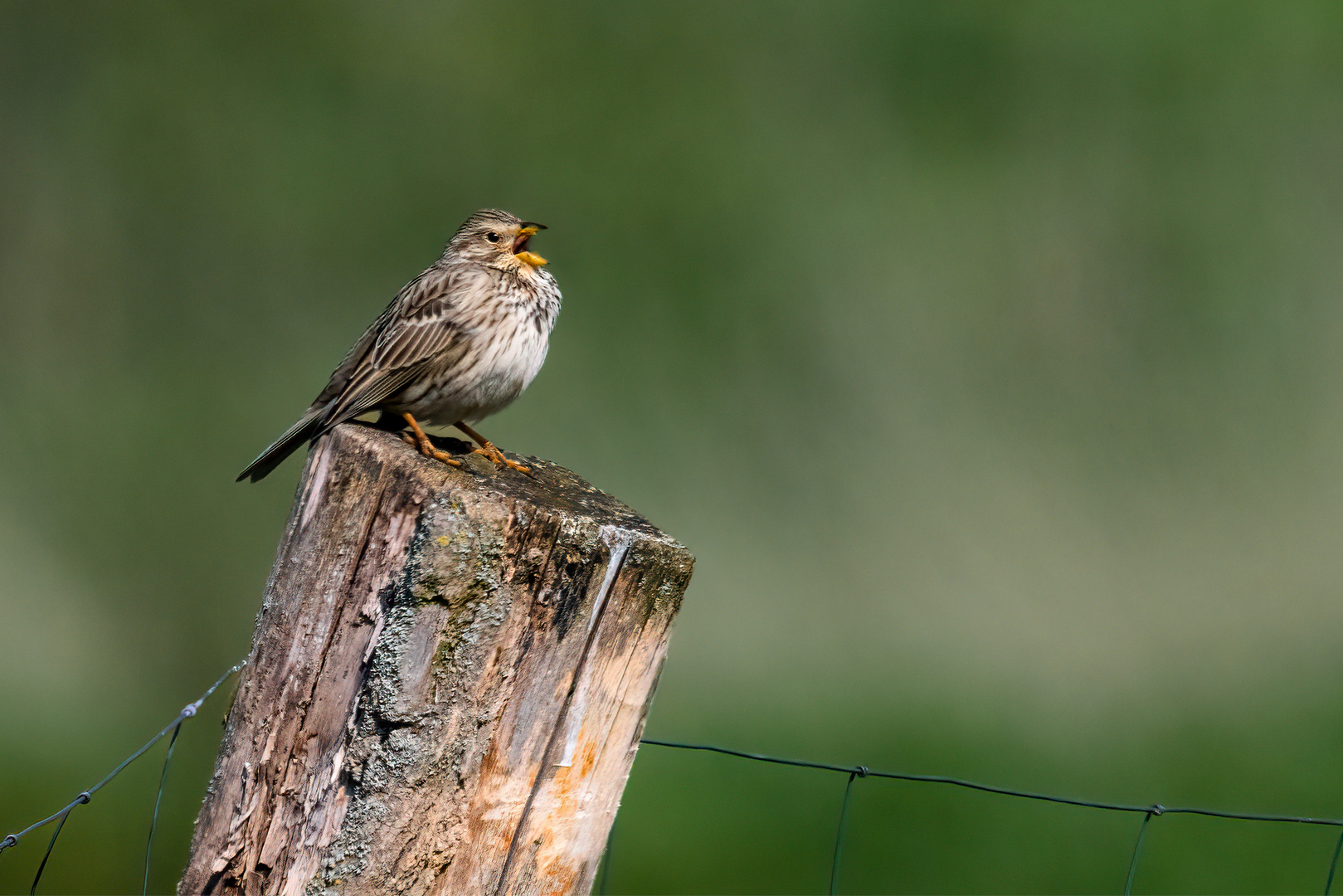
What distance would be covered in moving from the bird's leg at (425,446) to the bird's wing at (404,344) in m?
0.19

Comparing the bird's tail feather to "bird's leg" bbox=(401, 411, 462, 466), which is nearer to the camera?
"bird's leg" bbox=(401, 411, 462, 466)

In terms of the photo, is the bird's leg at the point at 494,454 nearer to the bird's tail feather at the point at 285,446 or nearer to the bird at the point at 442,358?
the bird at the point at 442,358

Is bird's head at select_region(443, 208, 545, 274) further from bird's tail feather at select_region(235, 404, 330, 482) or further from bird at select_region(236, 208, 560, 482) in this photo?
bird's tail feather at select_region(235, 404, 330, 482)

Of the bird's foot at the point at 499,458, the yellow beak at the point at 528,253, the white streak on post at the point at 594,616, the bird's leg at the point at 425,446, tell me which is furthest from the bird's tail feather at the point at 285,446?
the white streak on post at the point at 594,616

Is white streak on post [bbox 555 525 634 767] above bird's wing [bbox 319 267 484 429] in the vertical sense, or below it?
below

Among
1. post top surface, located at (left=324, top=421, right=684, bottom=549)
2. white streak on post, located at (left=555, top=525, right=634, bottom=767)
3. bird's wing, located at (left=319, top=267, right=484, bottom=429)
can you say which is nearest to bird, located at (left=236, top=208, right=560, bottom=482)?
bird's wing, located at (left=319, top=267, right=484, bottom=429)

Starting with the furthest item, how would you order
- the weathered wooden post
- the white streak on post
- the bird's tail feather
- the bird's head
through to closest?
the bird's head, the bird's tail feather, the white streak on post, the weathered wooden post

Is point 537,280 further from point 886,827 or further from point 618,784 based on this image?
point 886,827

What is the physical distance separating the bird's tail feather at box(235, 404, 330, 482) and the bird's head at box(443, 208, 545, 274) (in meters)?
0.96

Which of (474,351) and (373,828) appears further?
(474,351)

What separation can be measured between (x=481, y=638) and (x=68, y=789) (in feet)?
25.8

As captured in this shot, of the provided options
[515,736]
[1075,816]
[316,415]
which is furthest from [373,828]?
[1075,816]

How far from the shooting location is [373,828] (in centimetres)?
189

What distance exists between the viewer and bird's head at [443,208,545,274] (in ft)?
13.8
